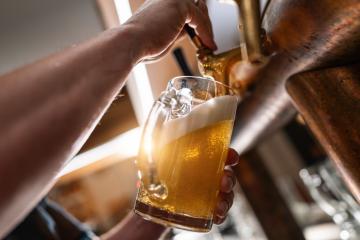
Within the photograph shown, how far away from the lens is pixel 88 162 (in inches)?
76.9

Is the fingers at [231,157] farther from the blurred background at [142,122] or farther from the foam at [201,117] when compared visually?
the blurred background at [142,122]

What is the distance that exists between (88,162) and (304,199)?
4392 millimetres

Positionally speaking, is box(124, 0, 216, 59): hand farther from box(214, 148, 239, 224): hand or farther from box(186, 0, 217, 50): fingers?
box(214, 148, 239, 224): hand

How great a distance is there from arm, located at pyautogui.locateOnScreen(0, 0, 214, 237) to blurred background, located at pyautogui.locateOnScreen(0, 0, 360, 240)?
27cm

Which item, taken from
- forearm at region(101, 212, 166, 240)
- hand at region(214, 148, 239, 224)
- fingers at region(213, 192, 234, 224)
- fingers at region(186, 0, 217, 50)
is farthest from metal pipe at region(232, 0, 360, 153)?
forearm at region(101, 212, 166, 240)

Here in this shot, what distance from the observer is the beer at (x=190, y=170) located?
812 mm

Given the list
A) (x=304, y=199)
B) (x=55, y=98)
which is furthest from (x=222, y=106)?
(x=304, y=199)

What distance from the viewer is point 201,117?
843 millimetres

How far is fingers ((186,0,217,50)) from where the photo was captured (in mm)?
847

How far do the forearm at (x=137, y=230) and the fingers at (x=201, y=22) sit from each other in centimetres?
66

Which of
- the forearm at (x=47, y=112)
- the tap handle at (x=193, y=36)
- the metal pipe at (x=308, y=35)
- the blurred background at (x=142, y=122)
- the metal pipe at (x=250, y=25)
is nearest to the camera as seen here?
the forearm at (x=47, y=112)

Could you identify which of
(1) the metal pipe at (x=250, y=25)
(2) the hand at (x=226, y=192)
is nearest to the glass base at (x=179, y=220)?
(2) the hand at (x=226, y=192)

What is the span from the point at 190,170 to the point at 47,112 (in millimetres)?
426

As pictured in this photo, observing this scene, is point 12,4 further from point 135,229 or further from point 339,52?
point 339,52
